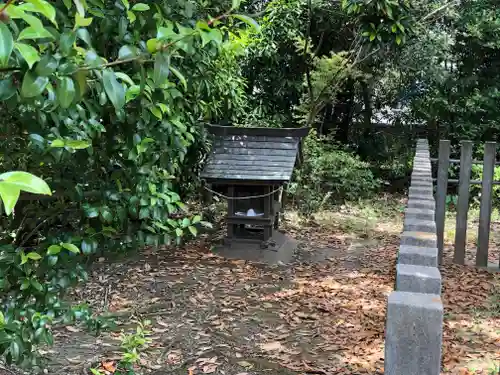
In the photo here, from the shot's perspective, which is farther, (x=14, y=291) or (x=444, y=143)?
(x=444, y=143)

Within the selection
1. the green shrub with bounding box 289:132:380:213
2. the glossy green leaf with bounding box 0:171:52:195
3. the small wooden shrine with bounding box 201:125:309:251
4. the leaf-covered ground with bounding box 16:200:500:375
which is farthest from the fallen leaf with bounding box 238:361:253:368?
the green shrub with bounding box 289:132:380:213

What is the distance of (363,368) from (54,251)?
254cm

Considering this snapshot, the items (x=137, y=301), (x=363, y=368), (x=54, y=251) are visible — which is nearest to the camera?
(x=54, y=251)

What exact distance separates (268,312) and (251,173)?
6.89 ft

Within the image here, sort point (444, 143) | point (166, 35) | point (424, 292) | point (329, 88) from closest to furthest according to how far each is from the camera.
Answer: point (166, 35) → point (424, 292) → point (444, 143) → point (329, 88)

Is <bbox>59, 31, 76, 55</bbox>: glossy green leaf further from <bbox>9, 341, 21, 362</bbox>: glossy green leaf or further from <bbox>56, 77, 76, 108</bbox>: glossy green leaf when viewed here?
<bbox>9, 341, 21, 362</bbox>: glossy green leaf

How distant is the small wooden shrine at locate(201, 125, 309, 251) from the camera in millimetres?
6230

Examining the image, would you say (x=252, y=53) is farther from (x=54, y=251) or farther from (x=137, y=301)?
(x=54, y=251)

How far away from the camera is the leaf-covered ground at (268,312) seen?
3.57 m

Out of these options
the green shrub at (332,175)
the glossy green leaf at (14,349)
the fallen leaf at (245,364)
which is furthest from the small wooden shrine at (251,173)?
the glossy green leaf at (14,349)

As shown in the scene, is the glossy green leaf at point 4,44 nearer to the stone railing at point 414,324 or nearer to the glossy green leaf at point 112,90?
the glossy green leaf at point 112,90

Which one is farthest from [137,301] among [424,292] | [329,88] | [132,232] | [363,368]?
[329,88]

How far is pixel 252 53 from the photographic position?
9.24m

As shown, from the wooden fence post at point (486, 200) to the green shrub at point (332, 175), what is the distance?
354 centimetres
